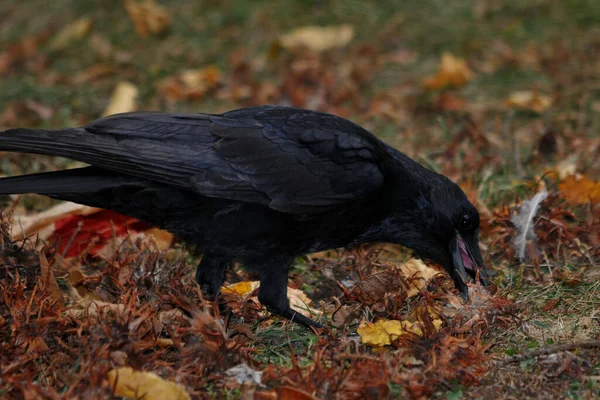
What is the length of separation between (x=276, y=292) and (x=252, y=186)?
20.9 inches

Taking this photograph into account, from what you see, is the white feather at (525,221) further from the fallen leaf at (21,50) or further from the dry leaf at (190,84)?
the fallen leaf at (21,50)

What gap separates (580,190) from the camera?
505 centimetres

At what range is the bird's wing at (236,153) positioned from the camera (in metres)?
3.91

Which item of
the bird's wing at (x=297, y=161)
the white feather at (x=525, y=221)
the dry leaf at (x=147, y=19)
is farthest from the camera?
the dry leaf at (x=147, y=19)

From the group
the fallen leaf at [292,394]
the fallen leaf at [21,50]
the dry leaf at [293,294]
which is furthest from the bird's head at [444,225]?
the fallen leaf at [21,50]

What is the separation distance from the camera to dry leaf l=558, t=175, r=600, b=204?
5023 mm

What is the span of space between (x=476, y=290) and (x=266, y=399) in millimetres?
1240

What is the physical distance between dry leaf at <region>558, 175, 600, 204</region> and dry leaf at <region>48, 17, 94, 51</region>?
5.49 meters

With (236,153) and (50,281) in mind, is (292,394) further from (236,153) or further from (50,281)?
(50,281)

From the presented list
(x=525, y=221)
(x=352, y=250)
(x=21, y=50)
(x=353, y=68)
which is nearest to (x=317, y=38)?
(x=353, y=68)

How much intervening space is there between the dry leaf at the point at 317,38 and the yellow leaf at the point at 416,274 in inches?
151

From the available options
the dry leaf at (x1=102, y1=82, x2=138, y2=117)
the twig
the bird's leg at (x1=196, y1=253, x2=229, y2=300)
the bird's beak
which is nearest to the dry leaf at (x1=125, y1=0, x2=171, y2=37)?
the dry leaf at (x1=102, y1=82, x2=138, y2=117)

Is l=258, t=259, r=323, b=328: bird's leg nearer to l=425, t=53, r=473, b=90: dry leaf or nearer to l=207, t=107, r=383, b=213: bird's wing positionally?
l=207, t=107, r=383, b=213: bird's wing

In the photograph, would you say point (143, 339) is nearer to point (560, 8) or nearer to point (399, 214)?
point (399, 214)
